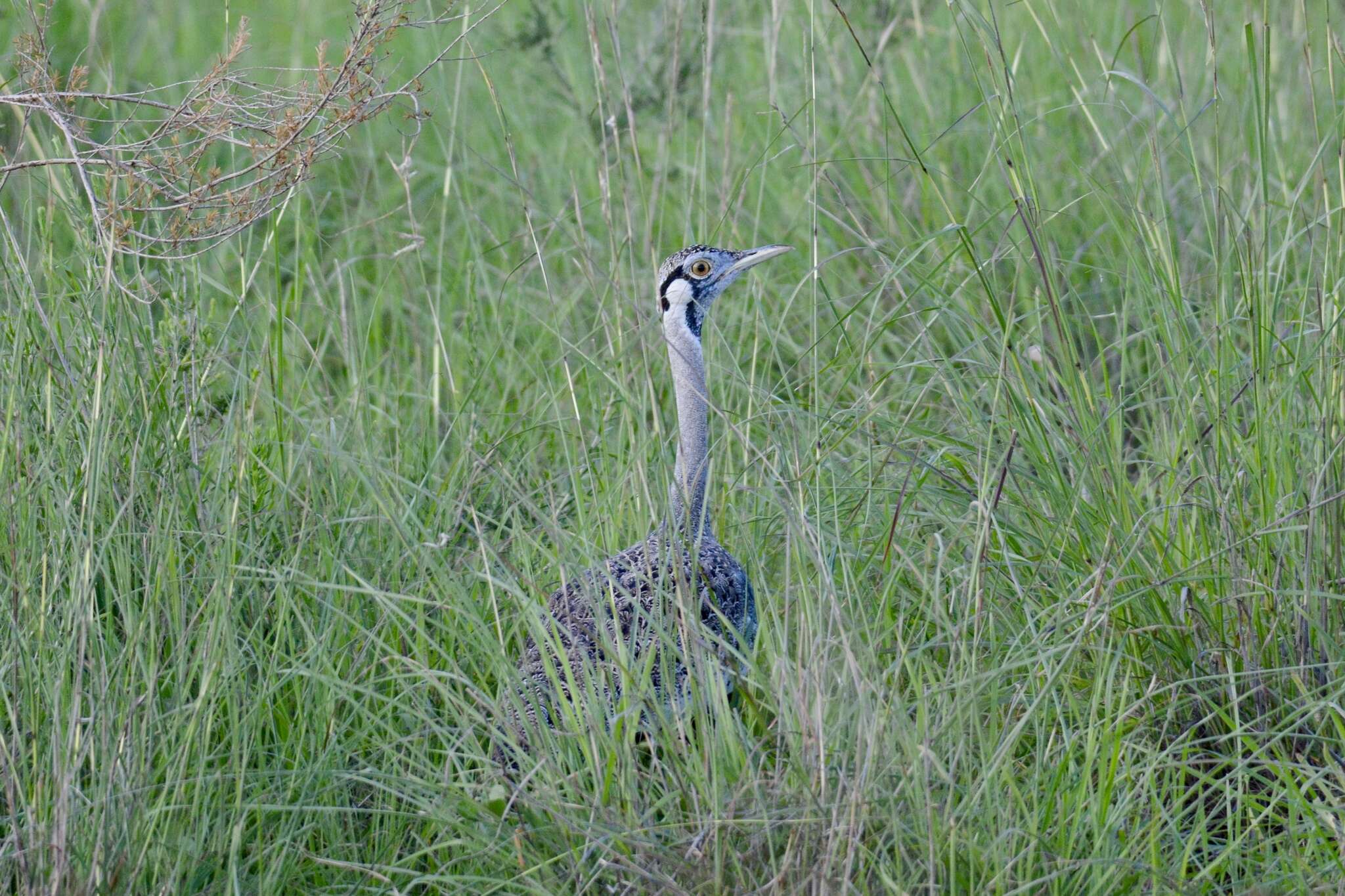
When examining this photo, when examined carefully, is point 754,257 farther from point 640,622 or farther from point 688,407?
point 640,622

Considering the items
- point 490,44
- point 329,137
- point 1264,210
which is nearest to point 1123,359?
point 1264,210

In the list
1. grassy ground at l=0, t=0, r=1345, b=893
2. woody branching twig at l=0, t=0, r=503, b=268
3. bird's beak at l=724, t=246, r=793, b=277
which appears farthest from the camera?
bird's beak at l=724, t=246, r=793, b=277

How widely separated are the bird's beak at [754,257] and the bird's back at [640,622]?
2.11ft

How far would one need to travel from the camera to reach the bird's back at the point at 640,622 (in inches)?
104

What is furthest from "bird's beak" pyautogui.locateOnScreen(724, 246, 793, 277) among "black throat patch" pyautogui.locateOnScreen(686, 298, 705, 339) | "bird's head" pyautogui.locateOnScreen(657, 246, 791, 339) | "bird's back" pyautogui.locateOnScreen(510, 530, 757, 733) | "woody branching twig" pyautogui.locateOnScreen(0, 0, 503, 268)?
"woody branching twig" pyautogui.locateOnScreen(0, 0, 503, 268)

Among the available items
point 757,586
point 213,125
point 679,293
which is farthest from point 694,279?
point 213,125

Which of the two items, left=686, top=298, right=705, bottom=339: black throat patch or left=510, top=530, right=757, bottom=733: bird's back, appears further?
left=686, top=298, right=705, bottom=339: black throat patch

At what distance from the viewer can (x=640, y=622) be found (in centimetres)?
306

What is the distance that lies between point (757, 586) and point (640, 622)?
0.86ft

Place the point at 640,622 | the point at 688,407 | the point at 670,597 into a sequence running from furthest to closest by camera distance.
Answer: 1. the point at 688,407
2. the point at 640,622
3. the point at 670,597

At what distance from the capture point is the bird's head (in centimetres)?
334

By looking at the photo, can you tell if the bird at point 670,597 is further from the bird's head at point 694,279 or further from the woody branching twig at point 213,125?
the woody branching twig at point 213,125

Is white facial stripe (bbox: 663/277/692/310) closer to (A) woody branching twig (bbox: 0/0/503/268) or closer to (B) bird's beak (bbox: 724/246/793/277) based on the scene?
(B) bird's beak (bbox: 724/246/793/277)

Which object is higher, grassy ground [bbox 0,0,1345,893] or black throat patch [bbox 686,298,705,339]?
black throat patch [bbox 686,298,705,339]
